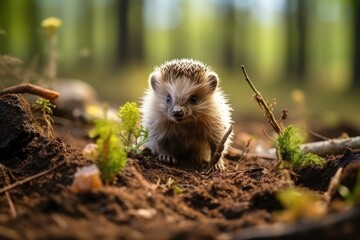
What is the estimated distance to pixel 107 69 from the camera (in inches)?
1077

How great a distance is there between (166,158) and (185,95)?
0.83 meters

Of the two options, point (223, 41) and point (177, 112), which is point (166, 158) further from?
point (223, 41)

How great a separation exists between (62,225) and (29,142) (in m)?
2.06

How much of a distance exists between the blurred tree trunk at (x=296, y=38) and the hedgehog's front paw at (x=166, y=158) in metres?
20.0

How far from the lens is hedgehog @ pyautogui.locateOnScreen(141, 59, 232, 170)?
618cm

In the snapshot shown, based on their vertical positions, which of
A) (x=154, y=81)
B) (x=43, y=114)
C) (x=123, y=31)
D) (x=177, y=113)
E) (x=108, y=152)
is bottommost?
(x=108, y=152)

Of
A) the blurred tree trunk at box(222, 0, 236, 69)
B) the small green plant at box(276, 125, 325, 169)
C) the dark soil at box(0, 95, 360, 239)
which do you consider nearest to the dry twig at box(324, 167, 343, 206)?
the dark soil at box(0, 95, 360, 239)

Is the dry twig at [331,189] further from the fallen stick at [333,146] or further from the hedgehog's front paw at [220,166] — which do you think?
the fallen stick at [333,146]

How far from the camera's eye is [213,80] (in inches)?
254

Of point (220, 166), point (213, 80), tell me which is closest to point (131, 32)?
point (213, 80)

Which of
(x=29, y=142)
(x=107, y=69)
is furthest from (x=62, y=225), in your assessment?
(x=107, y=69)

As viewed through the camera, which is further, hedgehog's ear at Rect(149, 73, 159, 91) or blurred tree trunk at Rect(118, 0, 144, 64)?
blurred tree trunk at Rect(118, 0, 144, 64)

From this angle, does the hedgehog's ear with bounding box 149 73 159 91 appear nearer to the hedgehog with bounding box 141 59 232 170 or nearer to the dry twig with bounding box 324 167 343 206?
the hedgehog with bounding box 141 59 232 170

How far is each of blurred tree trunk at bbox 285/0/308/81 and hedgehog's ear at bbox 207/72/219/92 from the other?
19086mm
